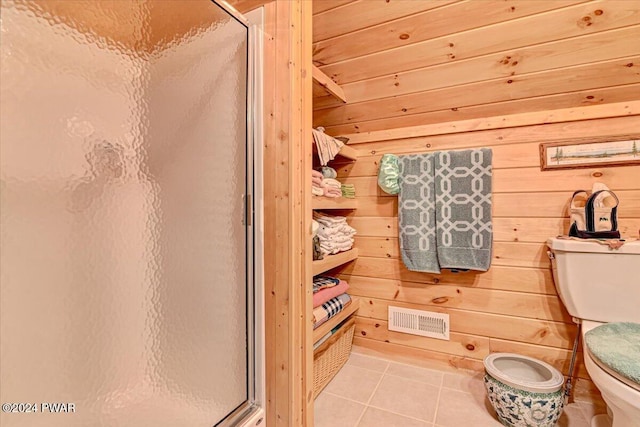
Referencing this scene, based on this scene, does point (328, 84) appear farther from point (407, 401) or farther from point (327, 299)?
point (407, 401)

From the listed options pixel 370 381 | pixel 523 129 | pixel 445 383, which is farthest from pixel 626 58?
pixel 370 381

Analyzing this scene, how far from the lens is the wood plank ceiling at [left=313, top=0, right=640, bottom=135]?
115cm

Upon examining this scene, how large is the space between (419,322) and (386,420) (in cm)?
61

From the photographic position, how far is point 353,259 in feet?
6.29

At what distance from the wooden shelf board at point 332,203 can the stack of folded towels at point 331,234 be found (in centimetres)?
9

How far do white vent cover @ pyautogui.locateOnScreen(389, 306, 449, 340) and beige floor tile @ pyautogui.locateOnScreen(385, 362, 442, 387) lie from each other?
20 cm

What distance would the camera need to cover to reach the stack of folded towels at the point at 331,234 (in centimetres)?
160

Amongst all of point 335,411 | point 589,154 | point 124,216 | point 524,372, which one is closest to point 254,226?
point 124,216

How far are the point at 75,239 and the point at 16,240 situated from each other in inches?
3.2

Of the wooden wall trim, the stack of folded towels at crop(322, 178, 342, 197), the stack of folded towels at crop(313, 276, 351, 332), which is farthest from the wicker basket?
the stack of folded towels at crop(322, 178, 342, 197)

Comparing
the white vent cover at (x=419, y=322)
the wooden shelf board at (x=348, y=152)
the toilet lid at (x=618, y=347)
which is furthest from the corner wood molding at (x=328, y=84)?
the toilet lid at (x=618, y=347)

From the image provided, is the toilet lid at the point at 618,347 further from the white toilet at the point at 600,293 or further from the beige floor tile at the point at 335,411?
the beige floor tile at the point at 335,411

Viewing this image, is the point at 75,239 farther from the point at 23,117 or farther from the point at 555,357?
the point at 555,357

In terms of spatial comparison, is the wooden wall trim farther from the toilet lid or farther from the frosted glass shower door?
the toilet lid
